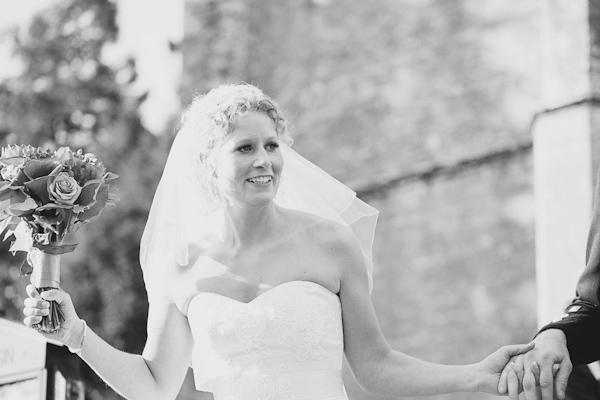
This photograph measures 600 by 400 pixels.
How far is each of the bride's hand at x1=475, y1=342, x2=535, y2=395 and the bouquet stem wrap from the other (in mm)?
1532

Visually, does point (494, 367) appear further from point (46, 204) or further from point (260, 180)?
point (46, 204)

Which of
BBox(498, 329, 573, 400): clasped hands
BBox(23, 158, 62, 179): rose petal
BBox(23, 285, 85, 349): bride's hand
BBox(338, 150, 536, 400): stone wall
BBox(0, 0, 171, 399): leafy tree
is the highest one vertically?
BBox(0, 0, 171, 399): leafy tree

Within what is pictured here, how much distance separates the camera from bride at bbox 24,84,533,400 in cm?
356

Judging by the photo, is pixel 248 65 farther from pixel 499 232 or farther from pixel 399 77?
pixel 499 232

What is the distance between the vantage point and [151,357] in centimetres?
377

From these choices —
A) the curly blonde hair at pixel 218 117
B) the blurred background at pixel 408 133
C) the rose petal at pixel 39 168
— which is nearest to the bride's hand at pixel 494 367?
the curly blonde hair at pixel 218 117

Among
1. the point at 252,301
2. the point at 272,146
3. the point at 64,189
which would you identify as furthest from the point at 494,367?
the point at 64,189

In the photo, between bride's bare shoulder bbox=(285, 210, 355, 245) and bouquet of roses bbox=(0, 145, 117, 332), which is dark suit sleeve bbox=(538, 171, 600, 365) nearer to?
bride's bare shoulder bbox=(285, 210, 355, 245)

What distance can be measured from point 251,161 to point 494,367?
1.17 meters

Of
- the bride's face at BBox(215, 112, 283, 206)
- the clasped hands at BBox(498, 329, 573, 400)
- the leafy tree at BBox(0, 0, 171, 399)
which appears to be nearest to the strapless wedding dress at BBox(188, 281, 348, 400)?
the bride's face at BBox(215, 112, 283, 206)

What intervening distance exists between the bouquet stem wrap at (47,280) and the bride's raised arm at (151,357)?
0.35ft

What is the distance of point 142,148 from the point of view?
42.9 feet

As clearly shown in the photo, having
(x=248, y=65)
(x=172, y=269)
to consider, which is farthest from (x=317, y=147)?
(x=172, y=269)

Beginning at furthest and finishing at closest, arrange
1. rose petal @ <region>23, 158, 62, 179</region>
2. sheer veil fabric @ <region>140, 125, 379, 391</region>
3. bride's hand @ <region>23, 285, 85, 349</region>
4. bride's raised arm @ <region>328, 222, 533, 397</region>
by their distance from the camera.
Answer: sheer veil fabric @ <region>140, 125, 379, 391</region>, bride's raised arm @ <region>328, 222, 533, 397</region>, rose petal @ <region>23, 158, 62, 179</region>, bride's hand @ <region>23, 285, 85, 349</region>
